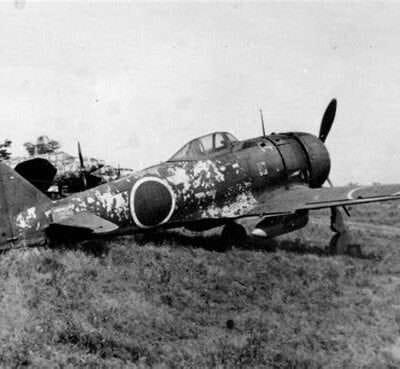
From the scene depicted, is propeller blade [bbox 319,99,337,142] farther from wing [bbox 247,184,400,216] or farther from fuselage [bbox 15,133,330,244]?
wing [bbox 247,184,400,216]

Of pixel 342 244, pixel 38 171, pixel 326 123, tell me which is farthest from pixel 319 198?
→ pixel 38 171

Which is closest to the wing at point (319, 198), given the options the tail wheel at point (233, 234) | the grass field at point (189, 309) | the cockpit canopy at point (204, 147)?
the tail wheel at point (233, 234)

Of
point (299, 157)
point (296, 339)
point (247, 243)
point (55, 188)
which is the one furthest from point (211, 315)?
point (55, 188)

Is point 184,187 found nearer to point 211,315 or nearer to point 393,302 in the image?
point 211,315

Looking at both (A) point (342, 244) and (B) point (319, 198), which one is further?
(A) point (342, 244)

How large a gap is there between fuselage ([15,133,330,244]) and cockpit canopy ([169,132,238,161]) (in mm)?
68

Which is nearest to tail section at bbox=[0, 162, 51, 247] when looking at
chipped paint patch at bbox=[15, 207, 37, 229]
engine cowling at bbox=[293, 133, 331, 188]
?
chipped paint patch at bbox=[15, 207, 37, 229]

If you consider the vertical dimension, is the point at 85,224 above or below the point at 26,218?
below

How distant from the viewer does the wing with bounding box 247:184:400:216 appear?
942 centimetres

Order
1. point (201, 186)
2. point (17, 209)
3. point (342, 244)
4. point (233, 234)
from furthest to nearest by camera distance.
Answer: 1. point (233, 234)
2. point (342, 244)
3. point (201, 186)
4. point (17, 209)

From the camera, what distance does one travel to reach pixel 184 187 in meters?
9.39

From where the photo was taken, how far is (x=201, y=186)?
9.69 m

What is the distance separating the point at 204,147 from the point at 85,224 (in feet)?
12.5

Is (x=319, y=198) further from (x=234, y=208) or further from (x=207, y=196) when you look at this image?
(x=207, y=196)
